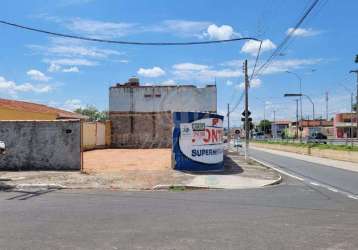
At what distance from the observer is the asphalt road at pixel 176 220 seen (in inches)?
318

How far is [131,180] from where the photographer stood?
18.9 m

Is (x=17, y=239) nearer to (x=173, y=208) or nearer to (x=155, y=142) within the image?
(x=173, y=208)

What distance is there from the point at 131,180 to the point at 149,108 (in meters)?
33.5

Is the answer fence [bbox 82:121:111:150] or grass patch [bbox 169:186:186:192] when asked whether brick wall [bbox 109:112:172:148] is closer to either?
fence [bbox 82:121:111:150]

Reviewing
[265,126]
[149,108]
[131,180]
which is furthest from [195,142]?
[265,126]

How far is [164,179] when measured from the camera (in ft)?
63.3

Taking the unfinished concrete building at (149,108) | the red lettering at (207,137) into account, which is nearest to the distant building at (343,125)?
the unfinished concrete building at (149,108)

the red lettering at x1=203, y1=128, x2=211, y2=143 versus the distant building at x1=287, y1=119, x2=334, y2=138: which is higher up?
the distant building at x1=287, y1=119, x2=334, y2=138

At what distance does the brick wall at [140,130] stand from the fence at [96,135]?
2.72 ft

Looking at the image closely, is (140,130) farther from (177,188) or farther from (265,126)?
(265,126)

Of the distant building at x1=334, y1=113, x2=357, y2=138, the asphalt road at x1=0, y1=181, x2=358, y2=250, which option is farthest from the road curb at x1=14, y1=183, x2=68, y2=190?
the distant building at x1=334, y1=113, x2=357, y2=138

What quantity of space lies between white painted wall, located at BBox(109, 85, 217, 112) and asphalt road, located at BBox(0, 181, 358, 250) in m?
36.5

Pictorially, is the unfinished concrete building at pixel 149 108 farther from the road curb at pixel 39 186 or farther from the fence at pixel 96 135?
the road curb at pixel 39 186

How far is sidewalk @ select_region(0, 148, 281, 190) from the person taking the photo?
17.4 metres
